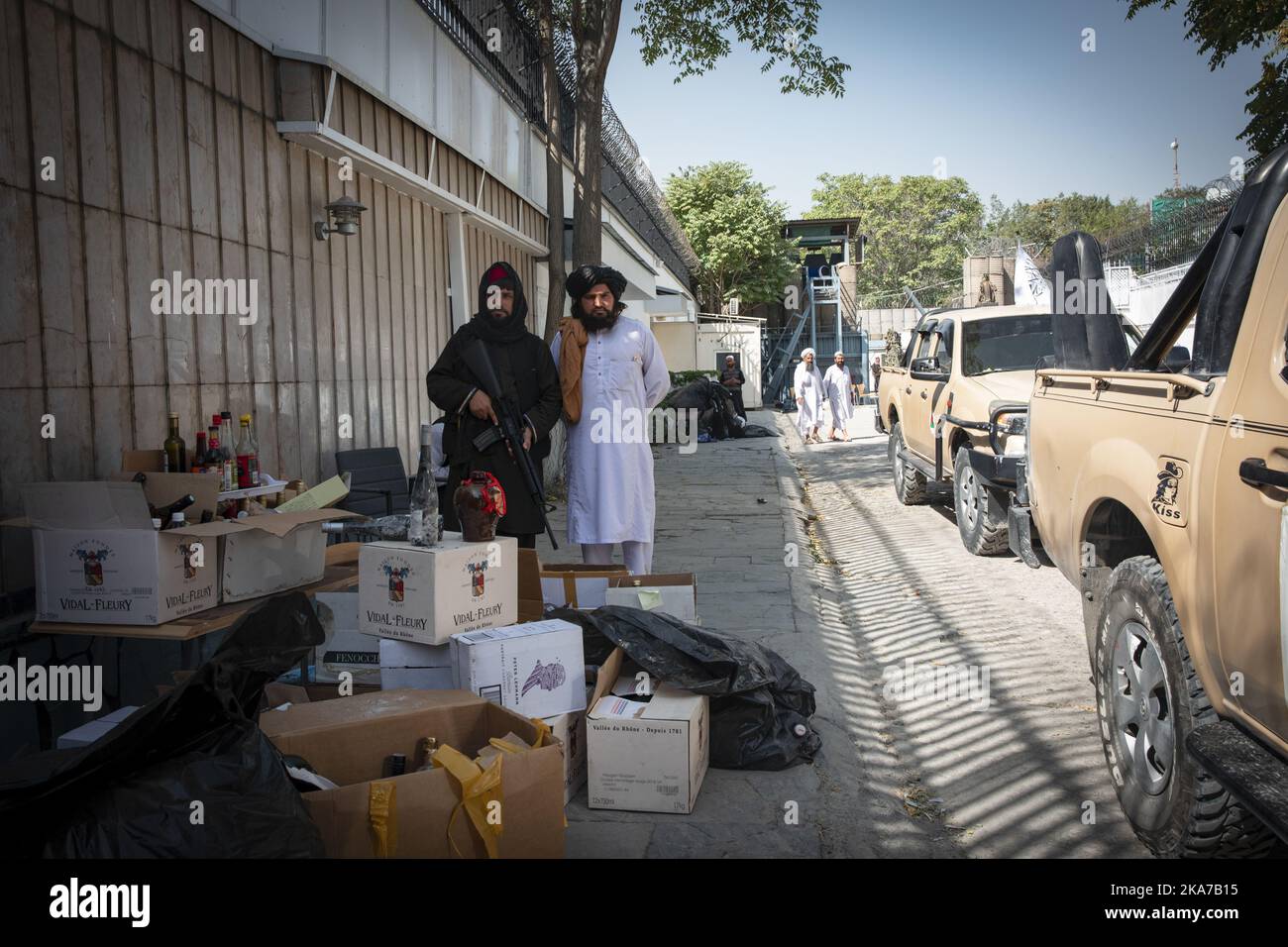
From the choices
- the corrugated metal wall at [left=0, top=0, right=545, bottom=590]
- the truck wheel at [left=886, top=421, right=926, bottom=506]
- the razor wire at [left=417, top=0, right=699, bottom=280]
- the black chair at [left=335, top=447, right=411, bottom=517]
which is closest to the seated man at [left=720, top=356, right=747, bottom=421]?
the razor wire at [left=417, top=0, right=699, bottom=280]

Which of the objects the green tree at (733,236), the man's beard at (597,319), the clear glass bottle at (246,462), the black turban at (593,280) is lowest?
the clear glass bottle at (246,462)

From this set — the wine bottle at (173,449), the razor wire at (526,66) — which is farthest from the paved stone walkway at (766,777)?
the razor wire at (526,66)

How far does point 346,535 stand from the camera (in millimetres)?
6316

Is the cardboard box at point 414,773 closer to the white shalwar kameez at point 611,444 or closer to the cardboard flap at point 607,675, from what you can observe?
the cardboard flap at point 607,675

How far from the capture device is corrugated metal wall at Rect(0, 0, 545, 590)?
4172 millimetres

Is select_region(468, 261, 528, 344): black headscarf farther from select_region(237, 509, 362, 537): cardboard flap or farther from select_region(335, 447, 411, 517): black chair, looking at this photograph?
select_region(335, 447, 411, 517): black chair

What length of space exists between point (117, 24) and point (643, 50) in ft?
28.8

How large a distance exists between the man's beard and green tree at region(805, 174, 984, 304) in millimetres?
79504

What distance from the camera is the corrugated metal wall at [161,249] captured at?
13.7 ft

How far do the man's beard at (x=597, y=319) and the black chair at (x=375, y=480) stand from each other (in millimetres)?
2337

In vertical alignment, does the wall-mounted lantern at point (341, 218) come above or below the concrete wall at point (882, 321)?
below

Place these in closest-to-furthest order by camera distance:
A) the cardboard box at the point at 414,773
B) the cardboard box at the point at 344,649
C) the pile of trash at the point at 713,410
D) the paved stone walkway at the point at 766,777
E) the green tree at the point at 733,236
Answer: the cardboard box at the point at 414,773, the paved stone walkway at the point at 766,777, the cardboard box at the point at 344,649, the pile of trash at the point at 713,410, the green tree at the point at 733,236
